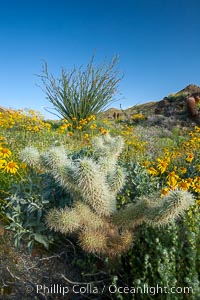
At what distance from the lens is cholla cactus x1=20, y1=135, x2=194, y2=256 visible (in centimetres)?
238

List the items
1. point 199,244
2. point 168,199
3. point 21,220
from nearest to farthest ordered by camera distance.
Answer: point 168,199, point 199,244, point 21,220

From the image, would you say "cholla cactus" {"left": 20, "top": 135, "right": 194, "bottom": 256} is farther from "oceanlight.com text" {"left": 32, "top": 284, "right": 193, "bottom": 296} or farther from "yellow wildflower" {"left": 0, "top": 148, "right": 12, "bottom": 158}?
"yellow wildflower" {"left": 0, "top": 148, "right": 12, "bottom": 158}

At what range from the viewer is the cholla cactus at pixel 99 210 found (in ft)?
7.80

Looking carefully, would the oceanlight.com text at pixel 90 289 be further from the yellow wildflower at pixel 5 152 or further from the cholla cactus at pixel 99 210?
the yellow wildflower at pixel 5 152

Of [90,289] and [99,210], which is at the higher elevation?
[99,210]

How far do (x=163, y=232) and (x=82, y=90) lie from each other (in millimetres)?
11493

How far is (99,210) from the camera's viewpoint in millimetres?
2604

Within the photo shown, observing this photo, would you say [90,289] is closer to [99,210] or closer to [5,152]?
[99,210]

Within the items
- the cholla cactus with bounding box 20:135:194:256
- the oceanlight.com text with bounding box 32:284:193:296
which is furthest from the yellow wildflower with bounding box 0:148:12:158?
Result: the oceanlight.com text with bounding box 32:284:193:296

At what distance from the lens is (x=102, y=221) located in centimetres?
265

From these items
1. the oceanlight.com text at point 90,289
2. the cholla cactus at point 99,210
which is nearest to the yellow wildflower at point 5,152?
the cholla cactus at point 99,210

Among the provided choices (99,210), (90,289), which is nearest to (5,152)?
(99,210)

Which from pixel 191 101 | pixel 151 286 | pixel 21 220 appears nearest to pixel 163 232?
pixel 151 286

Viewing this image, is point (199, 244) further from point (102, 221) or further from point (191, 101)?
point (191, 101)
